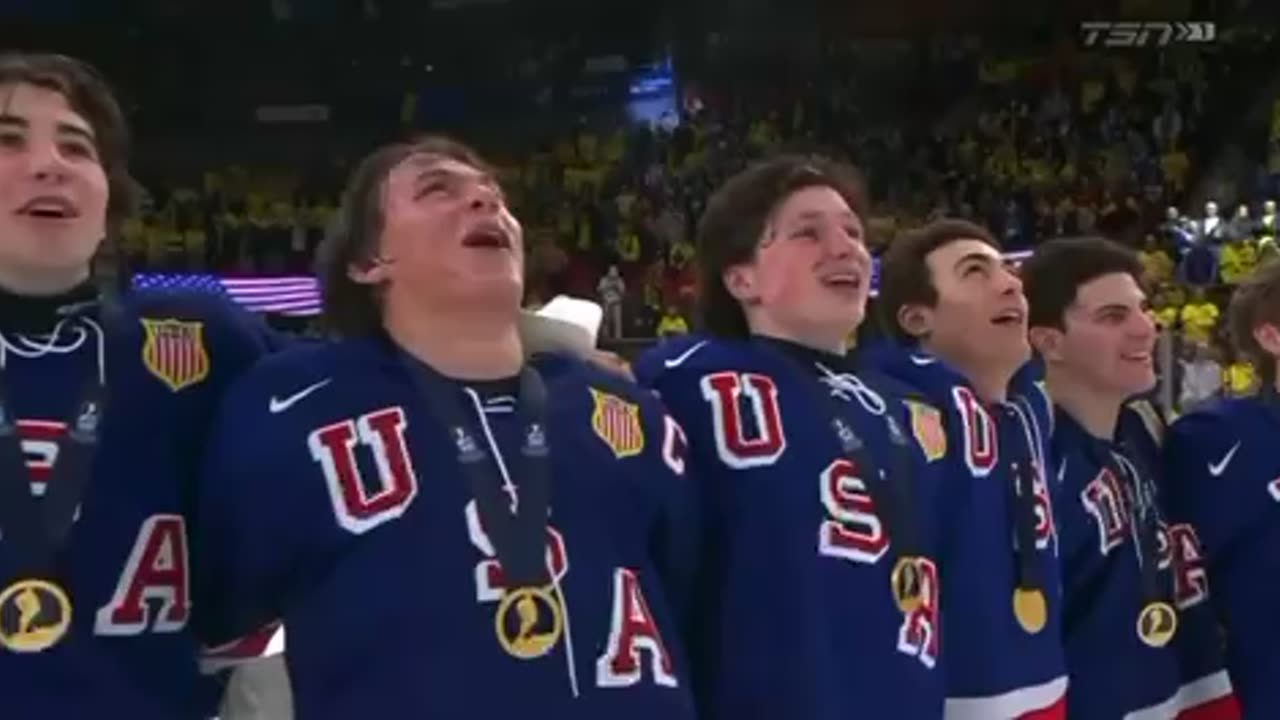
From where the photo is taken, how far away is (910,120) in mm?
21172

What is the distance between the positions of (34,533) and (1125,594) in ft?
6.48

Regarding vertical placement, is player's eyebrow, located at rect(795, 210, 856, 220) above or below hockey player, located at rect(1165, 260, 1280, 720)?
above

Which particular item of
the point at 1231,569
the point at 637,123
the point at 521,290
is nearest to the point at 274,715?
the point at 521,290

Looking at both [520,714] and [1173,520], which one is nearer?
[520,714]

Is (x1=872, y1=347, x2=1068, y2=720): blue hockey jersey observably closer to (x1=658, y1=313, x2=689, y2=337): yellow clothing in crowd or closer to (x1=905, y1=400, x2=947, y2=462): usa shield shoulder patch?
(x1=905, y1=400, x2=947, y2=462): usa shield shoulder patch

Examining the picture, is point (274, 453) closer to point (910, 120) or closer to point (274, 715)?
point (274, 715)

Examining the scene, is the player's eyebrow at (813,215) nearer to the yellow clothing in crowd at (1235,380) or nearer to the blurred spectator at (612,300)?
Answer: the yellow clothing in crowd at (1235,380)

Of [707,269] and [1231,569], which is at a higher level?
[707,269]

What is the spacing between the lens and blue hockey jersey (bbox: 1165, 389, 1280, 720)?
11.2ft

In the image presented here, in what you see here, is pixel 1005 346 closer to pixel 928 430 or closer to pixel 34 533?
pixel 928 430

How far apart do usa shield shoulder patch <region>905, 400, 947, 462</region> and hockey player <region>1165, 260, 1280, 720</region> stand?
798 mm

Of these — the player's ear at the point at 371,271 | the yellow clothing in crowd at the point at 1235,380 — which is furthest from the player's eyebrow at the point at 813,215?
the yellow clothing in crowd at the point at 1235,380

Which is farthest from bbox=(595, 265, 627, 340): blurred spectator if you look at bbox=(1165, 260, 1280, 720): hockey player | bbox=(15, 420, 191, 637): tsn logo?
bbox=(15, 420, 191, 637): tsn logo

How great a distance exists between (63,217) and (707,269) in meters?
1.09
